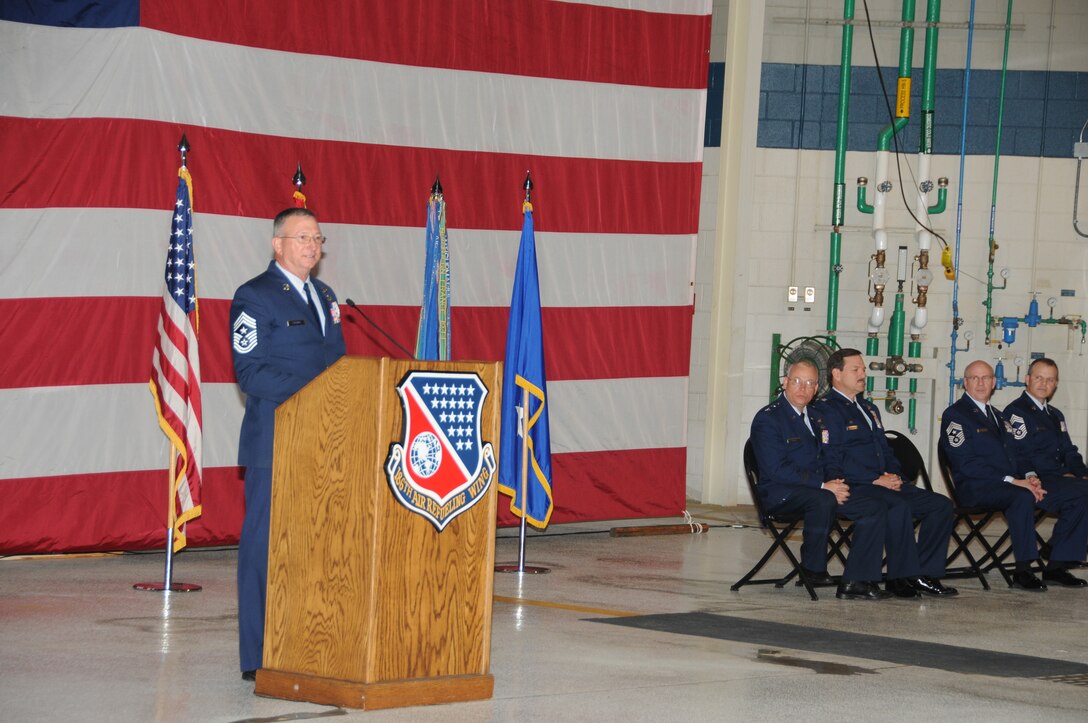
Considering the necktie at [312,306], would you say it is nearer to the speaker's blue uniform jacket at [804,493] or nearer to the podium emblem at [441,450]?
the podium emblem at [441,450]

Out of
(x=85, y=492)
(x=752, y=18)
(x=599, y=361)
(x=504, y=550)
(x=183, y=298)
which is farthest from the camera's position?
(x=752, y=18)

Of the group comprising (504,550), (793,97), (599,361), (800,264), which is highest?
(793,97)

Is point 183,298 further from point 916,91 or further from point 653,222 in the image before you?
point 916,91

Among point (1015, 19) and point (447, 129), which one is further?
point (1015, 19)

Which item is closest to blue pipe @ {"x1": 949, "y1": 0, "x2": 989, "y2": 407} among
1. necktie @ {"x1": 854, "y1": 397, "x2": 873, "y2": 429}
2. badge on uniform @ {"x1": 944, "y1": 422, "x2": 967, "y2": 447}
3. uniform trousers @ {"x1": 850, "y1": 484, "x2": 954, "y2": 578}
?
badge on uniform @ {"x1": 944, "y1": 422, "x2": 967, "y2": 447}

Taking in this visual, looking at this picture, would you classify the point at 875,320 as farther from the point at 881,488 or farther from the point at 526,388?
the point at 526,388

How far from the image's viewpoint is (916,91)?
9.30 metres

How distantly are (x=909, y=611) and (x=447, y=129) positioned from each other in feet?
10.9

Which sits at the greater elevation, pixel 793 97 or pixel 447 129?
pixel 793 97

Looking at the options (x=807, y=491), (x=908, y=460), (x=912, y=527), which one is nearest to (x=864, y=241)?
(x=908, y=460)

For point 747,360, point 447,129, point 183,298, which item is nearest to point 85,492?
point 183,298

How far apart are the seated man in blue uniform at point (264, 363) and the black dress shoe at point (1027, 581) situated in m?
3.98

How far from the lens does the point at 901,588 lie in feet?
20.2

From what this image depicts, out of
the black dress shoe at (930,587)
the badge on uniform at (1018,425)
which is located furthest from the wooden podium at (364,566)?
the badge on uniform at (1018,425)
